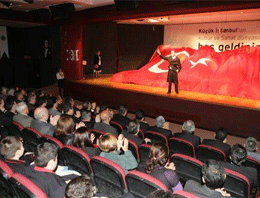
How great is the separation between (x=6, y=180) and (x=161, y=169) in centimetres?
132

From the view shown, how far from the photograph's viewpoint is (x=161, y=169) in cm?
247

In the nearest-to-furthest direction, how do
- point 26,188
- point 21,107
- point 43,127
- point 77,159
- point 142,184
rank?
point 26,188, point 142,184, point 77,159, point 43,127, point 21,107

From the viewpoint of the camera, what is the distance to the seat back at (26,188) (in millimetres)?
1811

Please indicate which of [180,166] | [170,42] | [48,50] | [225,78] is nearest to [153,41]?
[170,42]

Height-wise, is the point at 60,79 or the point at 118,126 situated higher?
the point at 60,79

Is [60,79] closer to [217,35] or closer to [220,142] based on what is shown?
[217,35]

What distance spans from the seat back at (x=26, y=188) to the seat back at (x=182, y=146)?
7.80ft

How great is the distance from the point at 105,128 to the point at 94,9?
5946 mm

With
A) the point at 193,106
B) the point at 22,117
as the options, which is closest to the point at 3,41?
the point at 22,117

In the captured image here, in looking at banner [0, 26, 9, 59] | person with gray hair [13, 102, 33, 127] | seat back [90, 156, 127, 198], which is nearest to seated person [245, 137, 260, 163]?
seat back [90, 156, 127, 198]

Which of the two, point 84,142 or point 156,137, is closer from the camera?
point 84,142

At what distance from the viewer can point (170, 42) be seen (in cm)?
1413

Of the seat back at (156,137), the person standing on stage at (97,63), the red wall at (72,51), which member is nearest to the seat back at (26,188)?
the seat back at (156,137)

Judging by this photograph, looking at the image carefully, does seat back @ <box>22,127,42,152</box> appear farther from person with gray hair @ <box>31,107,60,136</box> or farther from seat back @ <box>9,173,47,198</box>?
seat back @ <box>9,173,47,198</box>
